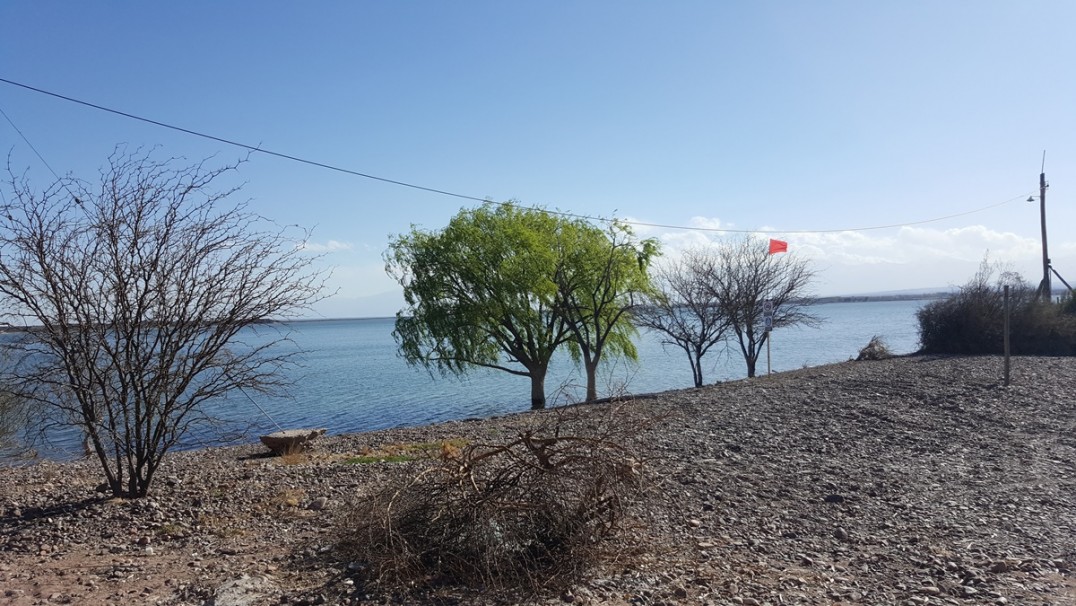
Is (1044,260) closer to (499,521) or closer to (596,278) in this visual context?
(596,278)

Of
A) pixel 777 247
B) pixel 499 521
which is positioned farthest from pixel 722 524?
pixel 777 247

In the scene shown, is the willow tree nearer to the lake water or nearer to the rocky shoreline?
the lake water

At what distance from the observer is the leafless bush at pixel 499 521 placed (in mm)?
5570

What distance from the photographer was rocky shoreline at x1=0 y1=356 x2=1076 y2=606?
5.56 metres

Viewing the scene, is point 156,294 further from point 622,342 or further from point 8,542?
point 622,342

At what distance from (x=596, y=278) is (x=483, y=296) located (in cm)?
436

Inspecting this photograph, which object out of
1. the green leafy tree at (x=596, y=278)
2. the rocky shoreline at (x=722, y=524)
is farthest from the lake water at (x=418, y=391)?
the rocky shoreline at (x=722, y=524)

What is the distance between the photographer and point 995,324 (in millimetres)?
28297

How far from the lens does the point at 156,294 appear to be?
323 inches

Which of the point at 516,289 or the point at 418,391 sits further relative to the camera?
the point at 418,391

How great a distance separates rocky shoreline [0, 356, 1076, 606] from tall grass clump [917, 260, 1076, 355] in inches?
664

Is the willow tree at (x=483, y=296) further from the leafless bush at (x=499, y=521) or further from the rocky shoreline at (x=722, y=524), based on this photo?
the leafless bush at (x=499, y=521)

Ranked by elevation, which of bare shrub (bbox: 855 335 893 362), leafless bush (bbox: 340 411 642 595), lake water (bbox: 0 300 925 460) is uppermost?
leafless bush (bbox: 340 411 642 595)

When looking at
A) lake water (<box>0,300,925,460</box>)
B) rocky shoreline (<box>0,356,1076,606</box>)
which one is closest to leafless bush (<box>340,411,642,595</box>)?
rocky shoreline (<box>0,356,1076,606</box>)
